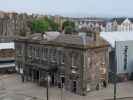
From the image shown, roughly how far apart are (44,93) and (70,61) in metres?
5.95

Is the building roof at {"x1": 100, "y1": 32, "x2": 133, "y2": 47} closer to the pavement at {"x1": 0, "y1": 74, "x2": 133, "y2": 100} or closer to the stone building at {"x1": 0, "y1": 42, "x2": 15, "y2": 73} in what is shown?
the pavement at {"x1": 0, "y1": 74, "x2": 133, "y2": 100}

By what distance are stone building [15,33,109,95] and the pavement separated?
129cm

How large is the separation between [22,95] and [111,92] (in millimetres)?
12719

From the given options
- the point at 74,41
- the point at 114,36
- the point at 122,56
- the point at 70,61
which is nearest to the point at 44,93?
the point at 70,61

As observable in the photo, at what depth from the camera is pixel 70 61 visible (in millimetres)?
42344

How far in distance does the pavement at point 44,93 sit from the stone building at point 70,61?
4.23 feet

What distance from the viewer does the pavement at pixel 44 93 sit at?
39.4m

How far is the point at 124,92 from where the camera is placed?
137 ft

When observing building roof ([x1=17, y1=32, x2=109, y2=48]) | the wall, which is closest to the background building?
the wall

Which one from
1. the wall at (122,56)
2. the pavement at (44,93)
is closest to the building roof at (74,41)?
the wall at (122,56)

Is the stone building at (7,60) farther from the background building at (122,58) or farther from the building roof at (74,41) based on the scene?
the background building at (122,58)

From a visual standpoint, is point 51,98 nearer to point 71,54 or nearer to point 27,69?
point 71,54

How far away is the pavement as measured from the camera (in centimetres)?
3944

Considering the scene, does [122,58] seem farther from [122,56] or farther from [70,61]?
[70,61]
